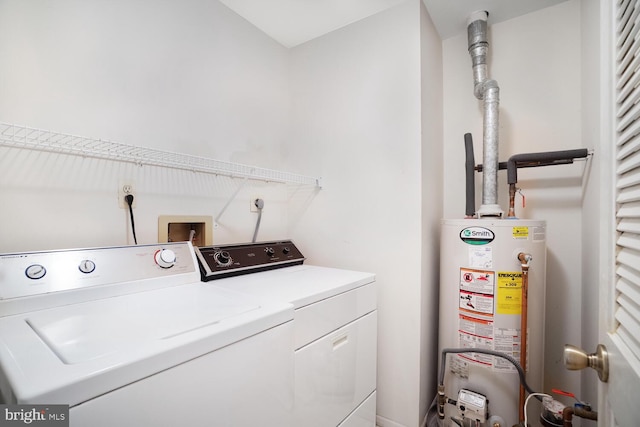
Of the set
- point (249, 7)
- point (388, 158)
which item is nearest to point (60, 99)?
point (249, 7)

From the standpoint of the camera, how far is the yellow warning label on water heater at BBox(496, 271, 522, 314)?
135 cm

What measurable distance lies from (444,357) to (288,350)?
39.1 inches

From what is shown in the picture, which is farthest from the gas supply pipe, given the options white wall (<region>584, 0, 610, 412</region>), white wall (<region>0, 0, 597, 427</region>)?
white wall (<region>0, 0, 597, 427</region>)

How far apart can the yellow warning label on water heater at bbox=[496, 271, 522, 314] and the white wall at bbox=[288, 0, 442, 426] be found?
1.21 ft

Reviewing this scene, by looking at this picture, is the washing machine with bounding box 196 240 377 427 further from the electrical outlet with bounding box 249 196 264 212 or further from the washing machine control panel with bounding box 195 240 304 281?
the electrical outlet with bounding box 249 196 264 212

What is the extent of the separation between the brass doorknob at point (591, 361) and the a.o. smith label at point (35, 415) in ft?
3.25

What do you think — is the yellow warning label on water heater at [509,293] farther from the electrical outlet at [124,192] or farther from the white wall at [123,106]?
the electrical outlet at [124,192]

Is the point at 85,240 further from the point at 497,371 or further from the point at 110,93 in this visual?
the point at 497,371

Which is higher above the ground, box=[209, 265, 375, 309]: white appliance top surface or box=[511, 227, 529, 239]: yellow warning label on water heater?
box=[511, 227, 529, 239]: yellow warning label on water heater

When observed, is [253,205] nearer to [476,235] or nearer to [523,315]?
[476,235]

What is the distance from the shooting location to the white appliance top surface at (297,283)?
3.58ft

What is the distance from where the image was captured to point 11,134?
1.03 metres

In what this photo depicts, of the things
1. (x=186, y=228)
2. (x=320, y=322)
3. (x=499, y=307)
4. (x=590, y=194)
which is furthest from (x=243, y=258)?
(x=590, y=194)

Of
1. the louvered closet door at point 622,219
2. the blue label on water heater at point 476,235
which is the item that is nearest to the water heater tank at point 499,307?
the blue label on water heater at point 476,235
